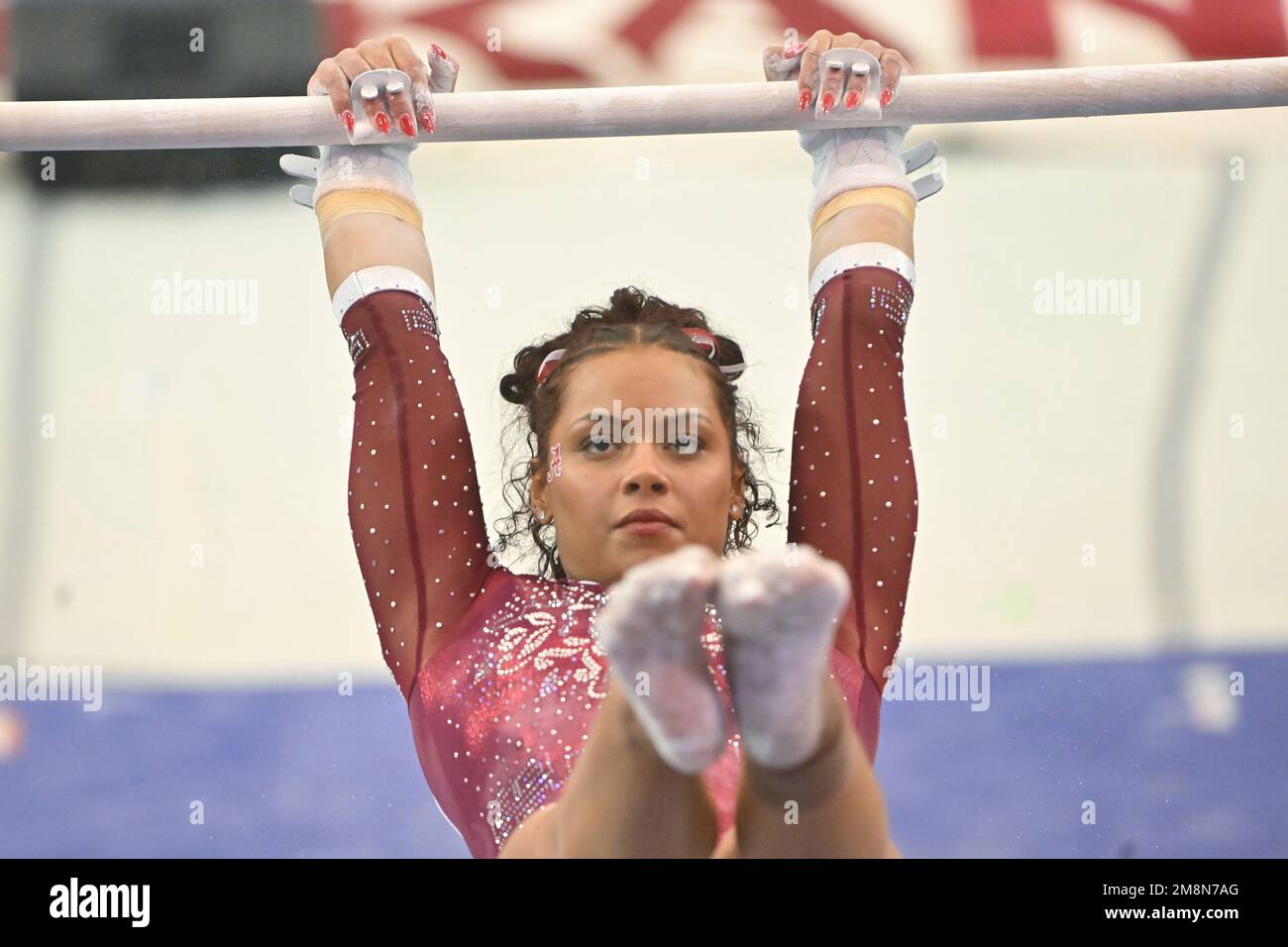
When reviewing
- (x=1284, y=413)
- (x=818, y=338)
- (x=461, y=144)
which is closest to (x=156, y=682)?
(x=461, y=144)

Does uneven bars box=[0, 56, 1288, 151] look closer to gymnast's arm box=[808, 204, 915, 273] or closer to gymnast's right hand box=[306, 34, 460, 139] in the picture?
gymnast's right hand box=[306, 34, 460, 139]

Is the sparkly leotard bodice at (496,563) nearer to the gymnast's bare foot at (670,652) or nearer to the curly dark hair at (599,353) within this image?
the curly dark hair at (599,353)

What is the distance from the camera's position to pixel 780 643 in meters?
1.01

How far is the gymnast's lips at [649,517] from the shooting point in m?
1.61

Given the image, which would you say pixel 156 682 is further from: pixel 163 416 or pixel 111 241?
pixel 111 241

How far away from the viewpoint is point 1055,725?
2.02 m

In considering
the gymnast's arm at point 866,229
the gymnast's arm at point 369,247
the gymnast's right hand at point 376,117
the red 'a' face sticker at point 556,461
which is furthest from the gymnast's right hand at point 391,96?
the gymnast's arm at point 866,229

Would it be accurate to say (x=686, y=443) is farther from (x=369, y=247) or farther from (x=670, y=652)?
(x=670, y=652)

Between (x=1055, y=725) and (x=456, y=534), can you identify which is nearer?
(x=456, y=534)

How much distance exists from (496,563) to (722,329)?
0.57 m

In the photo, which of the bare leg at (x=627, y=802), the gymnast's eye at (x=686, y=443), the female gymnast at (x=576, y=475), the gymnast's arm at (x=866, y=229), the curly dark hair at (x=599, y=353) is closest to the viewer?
the bare leg at (x=627, y=802)
